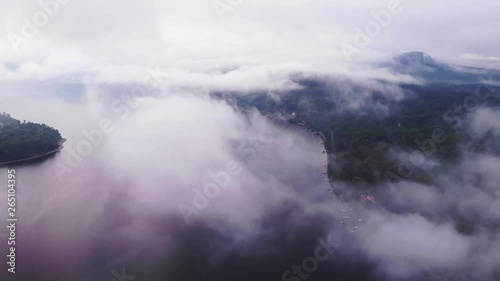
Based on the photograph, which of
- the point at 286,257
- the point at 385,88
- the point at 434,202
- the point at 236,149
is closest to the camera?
the point at 286,257

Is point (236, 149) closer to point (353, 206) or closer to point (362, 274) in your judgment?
point (353, 206)

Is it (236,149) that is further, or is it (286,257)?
(236,149)

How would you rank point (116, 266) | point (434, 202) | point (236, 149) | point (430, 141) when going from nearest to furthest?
point (116, 266), point (434, 202), point (430, 141), point (236, 149)

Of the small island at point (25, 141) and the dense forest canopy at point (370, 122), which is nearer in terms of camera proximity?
the small island at point (25, 141)

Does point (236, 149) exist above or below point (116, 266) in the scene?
below

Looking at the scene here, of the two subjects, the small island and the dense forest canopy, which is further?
the dense forest canopy

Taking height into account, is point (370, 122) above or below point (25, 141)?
below

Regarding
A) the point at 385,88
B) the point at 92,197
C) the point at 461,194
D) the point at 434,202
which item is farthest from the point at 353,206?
the point at 385,88

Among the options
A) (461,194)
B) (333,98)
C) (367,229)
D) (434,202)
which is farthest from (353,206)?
(333,98)
